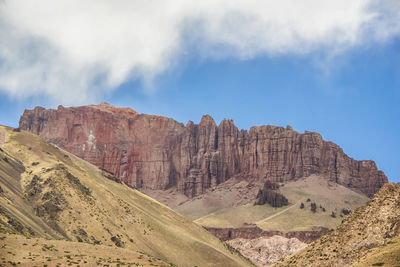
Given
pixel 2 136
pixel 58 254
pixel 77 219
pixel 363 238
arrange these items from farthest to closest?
pixel 2 136 < pixel 77 219 < pixel 58 254 < pixel 363 238

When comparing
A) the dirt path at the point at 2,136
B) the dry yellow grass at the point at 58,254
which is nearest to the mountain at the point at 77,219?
the dirt path at the point at 2,136

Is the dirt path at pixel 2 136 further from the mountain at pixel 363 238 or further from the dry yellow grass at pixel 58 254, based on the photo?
the mountain at pixel 363 238

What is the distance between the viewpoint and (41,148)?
14762 centimetres

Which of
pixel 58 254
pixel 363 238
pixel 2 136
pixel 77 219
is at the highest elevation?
pixel 2 136

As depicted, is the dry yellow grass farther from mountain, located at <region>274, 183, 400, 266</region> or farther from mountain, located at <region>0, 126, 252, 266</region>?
mountain, located at <region>274, 183, 400, 266</region>

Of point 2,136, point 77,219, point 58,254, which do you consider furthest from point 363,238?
point 2,136

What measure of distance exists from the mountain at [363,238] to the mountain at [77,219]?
1094 inches

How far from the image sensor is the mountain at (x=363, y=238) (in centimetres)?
4975

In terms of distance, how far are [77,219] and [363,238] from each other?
73.3 metres

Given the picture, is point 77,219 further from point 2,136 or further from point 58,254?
point 2,136

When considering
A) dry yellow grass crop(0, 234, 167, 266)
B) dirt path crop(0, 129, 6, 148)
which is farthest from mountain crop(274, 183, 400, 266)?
dirt path crop(0, 129, 6, 148)

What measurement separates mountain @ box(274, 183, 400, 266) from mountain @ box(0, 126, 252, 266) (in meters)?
27.8

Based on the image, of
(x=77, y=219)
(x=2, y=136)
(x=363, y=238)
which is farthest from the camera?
(x=2, y=136)

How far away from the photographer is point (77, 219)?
366ft
